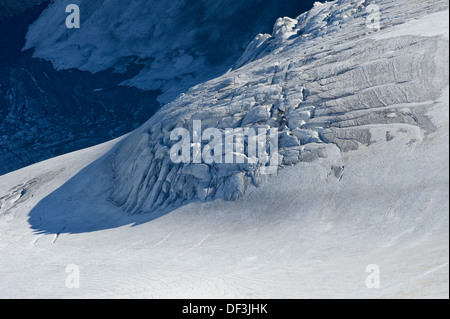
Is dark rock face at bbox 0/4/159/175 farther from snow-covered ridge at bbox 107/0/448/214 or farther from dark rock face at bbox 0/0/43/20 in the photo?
snow-covered ridge at bbox 107/0/448/214

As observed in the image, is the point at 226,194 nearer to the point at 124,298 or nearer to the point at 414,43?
the point at 124,298

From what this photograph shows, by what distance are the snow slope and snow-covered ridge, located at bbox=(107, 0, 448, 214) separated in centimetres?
3

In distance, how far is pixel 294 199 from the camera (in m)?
7.68

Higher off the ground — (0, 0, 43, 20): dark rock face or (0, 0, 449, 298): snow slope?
(0, 0, 43, 20): dark rock face

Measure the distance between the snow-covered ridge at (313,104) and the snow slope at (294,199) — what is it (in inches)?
1.2

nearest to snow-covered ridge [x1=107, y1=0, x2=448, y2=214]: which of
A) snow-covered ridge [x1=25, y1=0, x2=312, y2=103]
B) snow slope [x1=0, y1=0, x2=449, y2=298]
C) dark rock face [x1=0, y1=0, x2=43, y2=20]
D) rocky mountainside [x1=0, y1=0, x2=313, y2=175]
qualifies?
snow slope [x1=0, y1=0, x2=449, y2=298]

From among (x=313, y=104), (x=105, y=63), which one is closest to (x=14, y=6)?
(x=105, y=63)

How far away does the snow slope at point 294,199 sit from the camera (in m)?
6.12

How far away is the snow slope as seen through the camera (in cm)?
612

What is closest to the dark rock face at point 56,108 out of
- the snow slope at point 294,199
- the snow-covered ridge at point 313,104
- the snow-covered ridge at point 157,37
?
the snow-covered ridge at point 157,37

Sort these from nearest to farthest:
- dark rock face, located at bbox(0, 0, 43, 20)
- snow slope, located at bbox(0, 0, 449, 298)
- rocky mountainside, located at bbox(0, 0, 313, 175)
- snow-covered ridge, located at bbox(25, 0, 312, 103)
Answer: snow slope, located at bbox(0, 0, 449, 298) → rocky mountainside, located at bbox(0, 0, 313, 175) → snow-covered ridge, located at bbox(25, 0, 312, 103) → dark rock face, located at bbox(0, 0, 43, 20)

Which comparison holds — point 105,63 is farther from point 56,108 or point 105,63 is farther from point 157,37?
point 56,108

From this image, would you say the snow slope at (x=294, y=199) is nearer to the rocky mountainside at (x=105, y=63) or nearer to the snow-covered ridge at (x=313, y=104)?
the snow-covered ridge at (x=313, y=104)

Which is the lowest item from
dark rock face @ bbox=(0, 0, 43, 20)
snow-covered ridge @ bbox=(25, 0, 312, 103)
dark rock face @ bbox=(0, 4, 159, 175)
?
dark rock face @ bbox=(0, 4, 159, 175)
